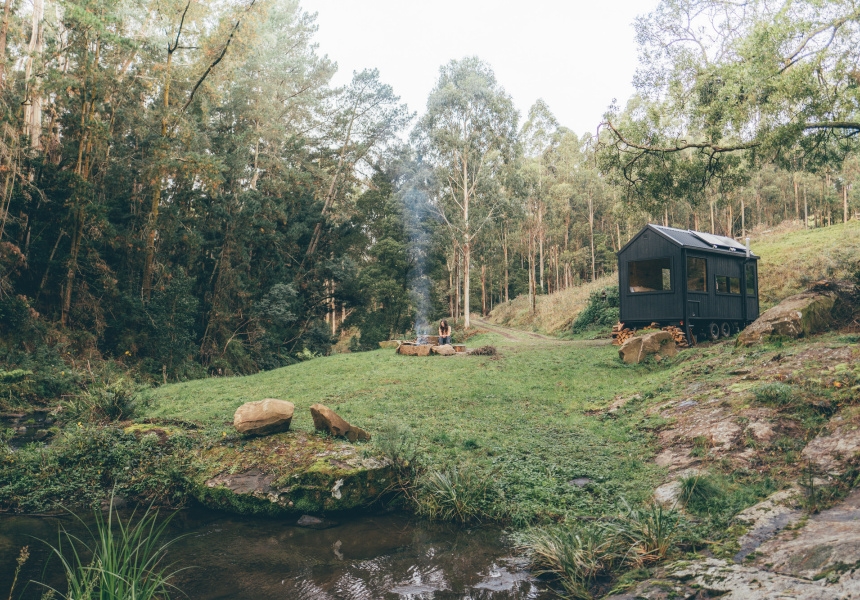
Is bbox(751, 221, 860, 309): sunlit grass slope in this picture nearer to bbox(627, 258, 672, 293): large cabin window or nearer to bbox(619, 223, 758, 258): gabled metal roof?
bbox(619, 223, 758, 258): gabled metal roof

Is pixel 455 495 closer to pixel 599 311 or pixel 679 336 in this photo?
pixel 679 336

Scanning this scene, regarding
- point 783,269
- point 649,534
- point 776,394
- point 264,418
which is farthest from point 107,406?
point 783,269

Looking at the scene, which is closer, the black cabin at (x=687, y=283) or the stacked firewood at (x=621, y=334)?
the black cabin at (x=687, y=283)

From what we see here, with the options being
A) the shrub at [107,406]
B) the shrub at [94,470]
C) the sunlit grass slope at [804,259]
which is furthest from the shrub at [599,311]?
the shrub at [94,470]

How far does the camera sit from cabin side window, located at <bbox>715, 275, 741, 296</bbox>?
19144mm

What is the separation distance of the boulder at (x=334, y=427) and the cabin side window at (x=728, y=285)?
16243 millimetres

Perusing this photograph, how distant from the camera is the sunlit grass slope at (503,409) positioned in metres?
6.43

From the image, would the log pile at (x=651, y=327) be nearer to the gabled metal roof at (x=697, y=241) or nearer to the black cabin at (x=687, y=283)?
the black cabin at (x=687, y=283)

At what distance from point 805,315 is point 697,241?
6827 mm

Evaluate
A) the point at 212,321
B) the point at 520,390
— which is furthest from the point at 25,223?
the point at 520,390

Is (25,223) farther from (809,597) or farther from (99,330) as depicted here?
(809,597)

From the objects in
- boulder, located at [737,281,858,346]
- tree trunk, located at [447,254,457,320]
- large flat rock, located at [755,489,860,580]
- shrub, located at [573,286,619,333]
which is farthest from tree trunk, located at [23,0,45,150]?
tree trunk, located at [447,254,457,320]

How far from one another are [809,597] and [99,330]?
20.8 m

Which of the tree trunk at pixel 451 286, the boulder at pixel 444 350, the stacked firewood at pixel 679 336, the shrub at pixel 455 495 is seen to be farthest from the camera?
the tree trunk at pixel 451 286
